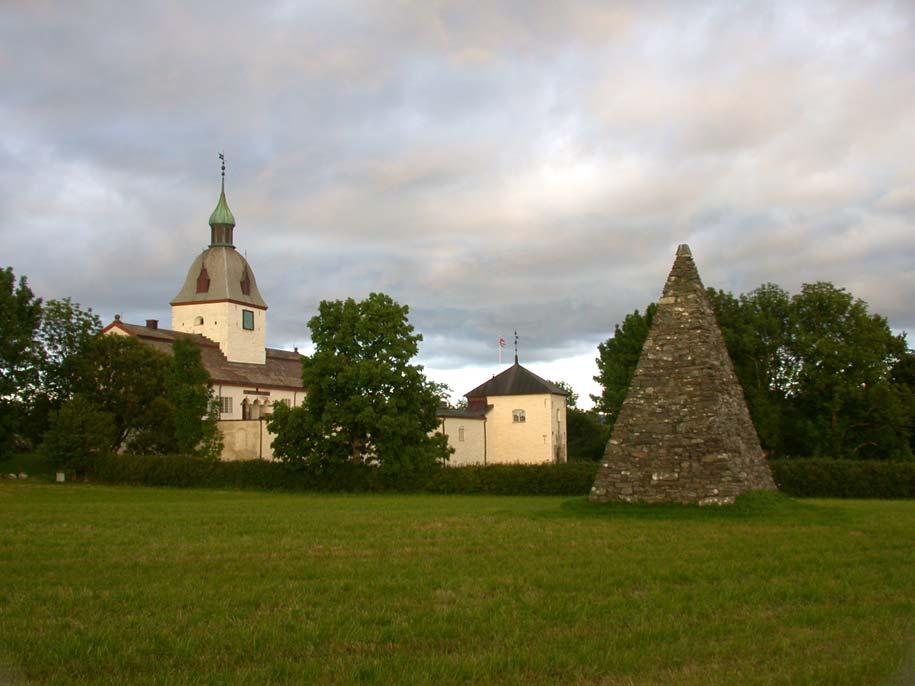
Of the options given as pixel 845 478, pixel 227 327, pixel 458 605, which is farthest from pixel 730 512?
pixel 227 327

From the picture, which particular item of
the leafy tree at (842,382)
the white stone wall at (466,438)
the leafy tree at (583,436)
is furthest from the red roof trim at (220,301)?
the leafy tree at (842,382)

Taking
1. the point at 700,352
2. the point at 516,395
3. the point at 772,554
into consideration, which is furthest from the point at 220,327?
the point at 772,554

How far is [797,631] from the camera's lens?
894cm

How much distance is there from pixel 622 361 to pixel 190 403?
90.6ft

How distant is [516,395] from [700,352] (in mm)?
45798

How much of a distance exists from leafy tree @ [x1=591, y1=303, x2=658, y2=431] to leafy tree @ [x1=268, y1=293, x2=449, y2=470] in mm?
17918

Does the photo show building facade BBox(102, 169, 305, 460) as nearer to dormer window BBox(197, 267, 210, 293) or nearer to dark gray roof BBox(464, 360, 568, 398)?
dormer window BBox(197, 267, 210, 293)

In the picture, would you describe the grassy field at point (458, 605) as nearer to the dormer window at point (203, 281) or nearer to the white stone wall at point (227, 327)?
the white stone wall at point (227, 327)

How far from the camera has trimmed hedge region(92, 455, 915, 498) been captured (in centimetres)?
3878

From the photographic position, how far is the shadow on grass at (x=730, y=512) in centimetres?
2067

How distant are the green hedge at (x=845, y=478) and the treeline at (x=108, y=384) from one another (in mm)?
33689

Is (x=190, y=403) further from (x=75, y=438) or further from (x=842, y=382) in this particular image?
(x=842, y=382)

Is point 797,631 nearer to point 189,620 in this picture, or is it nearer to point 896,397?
point 189,620

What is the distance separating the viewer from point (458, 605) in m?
10.1
